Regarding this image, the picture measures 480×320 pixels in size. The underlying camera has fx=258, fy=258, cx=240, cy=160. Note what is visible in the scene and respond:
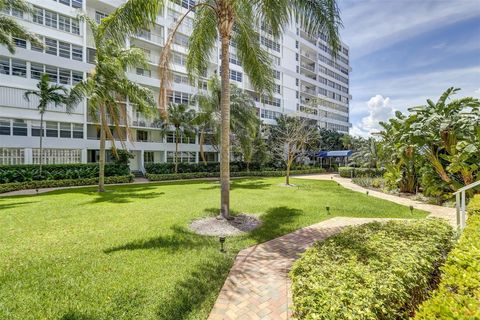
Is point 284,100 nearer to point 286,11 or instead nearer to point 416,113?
point 416,113

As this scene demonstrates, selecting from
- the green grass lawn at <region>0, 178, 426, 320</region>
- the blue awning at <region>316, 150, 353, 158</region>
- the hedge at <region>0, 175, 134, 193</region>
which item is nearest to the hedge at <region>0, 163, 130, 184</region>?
the hedge at <region>0, 175, 134, 193</region>

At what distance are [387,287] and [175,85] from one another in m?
34.8

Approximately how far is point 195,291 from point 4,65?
95.0 ft

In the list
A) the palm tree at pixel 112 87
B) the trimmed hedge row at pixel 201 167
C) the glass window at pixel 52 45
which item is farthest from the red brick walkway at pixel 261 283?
the glass window at pixel 52 45

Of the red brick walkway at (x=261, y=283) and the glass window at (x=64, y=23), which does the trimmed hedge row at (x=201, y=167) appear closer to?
the glass window at (x=64, y=23)

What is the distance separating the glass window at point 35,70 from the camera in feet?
79.6

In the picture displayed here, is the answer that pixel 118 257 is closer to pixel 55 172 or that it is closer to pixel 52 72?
pixel 55 172

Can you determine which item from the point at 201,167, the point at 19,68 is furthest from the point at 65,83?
the point at 201,167

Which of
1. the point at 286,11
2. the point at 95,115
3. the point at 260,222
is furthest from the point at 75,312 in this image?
the point at 95,115

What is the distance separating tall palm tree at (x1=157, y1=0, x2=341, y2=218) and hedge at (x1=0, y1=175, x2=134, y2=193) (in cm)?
1755

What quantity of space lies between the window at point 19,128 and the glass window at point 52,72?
16.2 ft

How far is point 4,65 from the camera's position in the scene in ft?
74.8

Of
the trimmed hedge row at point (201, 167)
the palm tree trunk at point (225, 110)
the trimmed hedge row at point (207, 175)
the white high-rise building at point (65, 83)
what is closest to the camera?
the palm tree trunk at point (225, 110)

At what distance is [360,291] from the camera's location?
3.04 meters
